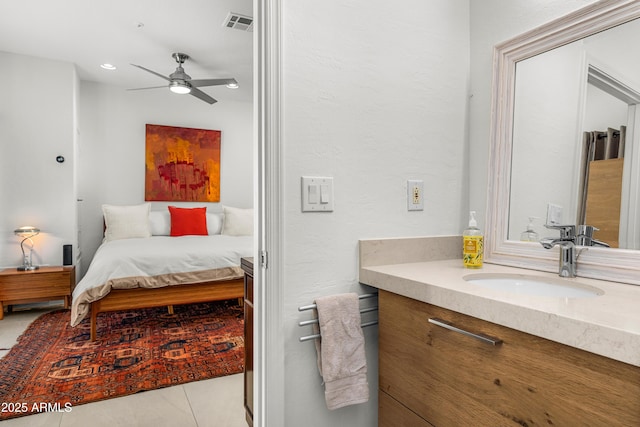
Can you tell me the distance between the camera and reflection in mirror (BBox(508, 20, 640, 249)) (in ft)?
3.70

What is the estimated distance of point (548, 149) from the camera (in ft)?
4.42

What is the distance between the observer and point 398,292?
3.83ft

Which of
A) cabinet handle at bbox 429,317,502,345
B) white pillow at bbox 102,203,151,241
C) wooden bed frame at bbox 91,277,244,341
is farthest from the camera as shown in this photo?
white pillow at bbox 102,203,151,241

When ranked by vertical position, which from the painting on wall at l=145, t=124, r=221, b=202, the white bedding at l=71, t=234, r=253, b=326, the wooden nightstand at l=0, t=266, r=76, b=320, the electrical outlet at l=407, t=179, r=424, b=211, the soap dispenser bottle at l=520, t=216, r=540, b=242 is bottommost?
the wooden nightstand at l=0, t=266, r=76, b=320

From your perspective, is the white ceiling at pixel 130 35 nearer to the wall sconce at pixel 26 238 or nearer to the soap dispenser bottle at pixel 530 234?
the wall sconce at pixel 26 238

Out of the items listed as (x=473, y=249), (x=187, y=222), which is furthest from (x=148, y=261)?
(x=473, y=249)

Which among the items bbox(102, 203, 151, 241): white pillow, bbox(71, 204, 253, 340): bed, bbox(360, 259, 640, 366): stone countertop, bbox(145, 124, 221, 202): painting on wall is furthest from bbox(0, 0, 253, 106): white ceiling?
bbox(360, 259, 640, 366): stone countertop

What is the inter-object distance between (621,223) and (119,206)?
16.3ft

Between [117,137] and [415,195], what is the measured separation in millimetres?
4765

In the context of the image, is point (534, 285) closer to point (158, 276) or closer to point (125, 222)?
point (158, 276)

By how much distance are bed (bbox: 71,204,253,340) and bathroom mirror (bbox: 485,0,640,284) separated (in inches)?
103

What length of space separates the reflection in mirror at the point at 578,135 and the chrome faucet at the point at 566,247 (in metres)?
0.07

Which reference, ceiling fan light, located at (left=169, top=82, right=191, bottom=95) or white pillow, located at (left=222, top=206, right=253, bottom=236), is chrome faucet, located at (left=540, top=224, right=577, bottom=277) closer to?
ceiling fan light, located at (left=169, top=82, right=191, bottom=95)

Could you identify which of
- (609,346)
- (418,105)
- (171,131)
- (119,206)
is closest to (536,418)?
(609,346)
